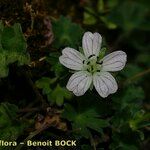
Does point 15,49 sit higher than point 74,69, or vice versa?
point 15,49

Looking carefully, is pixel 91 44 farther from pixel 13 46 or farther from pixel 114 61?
pixel 13 46

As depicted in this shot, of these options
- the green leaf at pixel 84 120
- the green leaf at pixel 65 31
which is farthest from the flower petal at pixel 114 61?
the green leaf at pixel 65 31

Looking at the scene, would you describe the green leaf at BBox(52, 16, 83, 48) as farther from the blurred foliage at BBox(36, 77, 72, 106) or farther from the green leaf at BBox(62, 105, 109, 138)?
the green leaf at BBox(62, 105, 109, 138)

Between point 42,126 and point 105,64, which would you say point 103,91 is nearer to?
point 105,64

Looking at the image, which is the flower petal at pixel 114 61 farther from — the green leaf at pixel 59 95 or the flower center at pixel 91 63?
the green leaf at pixel 59 95

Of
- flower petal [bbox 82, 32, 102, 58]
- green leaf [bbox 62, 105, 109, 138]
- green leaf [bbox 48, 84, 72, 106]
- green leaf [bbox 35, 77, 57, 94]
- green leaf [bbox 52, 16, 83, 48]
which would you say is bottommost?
green leaf [bbox 62, 105, 109, 138]

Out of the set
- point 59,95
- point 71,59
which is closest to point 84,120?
point 59,95

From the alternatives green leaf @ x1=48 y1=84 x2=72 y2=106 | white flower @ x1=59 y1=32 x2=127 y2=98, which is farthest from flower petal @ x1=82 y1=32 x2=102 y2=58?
green leaf @ x1=48 y1=84 x2=72 y2=106

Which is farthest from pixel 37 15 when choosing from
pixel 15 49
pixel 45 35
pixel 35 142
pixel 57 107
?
pixel 35 142
